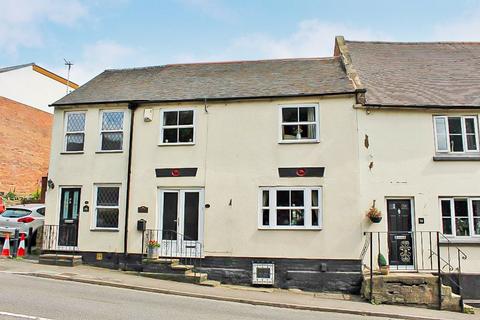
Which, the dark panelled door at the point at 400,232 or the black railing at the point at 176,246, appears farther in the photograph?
the black railing at the point at 176,246

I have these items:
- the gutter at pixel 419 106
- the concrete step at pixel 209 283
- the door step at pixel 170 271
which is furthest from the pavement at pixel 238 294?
the gutter at pixel 419 106

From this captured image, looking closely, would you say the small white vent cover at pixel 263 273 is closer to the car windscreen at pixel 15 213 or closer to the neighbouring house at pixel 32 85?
the car windscreen at pixel 15 213

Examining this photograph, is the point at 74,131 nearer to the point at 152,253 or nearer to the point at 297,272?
the point at 152,253

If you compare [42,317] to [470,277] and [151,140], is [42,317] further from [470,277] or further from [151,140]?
[470,277]

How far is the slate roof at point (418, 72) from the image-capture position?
13.4m

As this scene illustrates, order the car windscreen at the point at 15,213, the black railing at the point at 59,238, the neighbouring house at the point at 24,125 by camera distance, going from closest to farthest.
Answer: the black railing at the point at 59,238
the car windscreen at the point at 15,213
the neighbouring house at the point at 24,125

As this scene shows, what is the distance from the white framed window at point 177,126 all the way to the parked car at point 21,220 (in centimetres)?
615

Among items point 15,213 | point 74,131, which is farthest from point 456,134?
point 15,213

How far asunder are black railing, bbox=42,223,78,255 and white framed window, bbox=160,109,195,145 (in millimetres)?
4288

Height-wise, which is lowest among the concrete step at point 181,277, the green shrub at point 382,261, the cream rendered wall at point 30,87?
the concrete step at point 181,277

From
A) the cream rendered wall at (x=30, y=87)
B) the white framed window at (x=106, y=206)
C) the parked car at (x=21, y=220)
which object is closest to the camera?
the white framed window at (x=106, y=206)

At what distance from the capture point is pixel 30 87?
29703 mm

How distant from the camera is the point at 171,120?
14.4 metres

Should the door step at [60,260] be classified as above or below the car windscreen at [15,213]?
below
